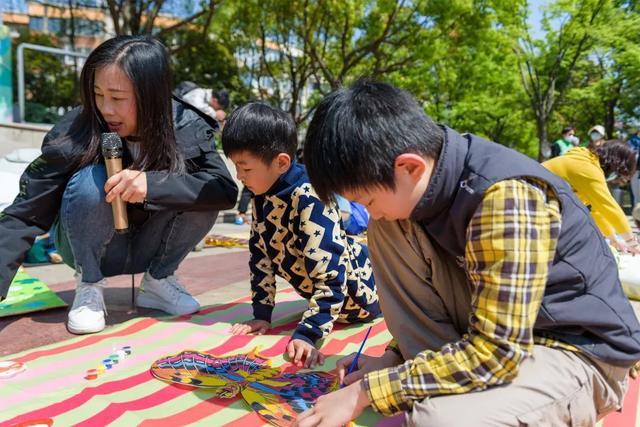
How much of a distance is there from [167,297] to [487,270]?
172 cm

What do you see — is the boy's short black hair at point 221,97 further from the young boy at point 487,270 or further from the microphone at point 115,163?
the young boy at point 487,270

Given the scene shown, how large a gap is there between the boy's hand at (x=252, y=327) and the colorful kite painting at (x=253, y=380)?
0.24m

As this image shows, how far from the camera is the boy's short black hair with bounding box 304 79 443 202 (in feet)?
3.74

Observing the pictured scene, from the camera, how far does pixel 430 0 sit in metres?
11.2

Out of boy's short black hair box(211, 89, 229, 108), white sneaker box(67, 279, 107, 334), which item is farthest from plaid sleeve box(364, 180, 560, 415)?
boy's short black hair box(211, 89, 229, 108)

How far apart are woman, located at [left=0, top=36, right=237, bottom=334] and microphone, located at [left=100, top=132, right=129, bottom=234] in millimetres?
41

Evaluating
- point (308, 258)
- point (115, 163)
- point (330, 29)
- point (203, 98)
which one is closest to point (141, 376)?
point (308, 258)

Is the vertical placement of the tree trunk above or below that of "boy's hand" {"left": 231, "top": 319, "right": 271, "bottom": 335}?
above

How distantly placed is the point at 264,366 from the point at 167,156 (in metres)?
0.98

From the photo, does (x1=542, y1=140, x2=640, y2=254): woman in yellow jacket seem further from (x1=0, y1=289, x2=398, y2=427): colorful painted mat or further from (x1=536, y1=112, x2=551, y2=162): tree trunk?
(x1=536, y1=112, x2=551, y2=162): tree trunk

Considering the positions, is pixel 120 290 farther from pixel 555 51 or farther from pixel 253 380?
pixel 555 51

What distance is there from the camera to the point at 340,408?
1.15 meters

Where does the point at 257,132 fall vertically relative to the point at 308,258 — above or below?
above

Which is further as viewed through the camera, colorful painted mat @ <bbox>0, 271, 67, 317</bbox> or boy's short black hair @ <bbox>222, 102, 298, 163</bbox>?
colorful painted mat @ <bbox>0, 271, 67, 317</bbox>
